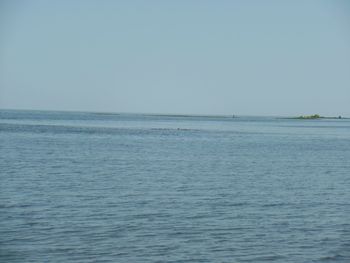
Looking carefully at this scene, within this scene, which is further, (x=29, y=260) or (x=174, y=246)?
(x=174, y=246)

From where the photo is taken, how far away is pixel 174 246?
15.9m

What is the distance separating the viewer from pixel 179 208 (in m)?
21.2

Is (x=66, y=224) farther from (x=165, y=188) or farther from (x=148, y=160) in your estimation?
(x=148, y=160)

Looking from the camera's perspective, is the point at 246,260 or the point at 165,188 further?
the point at 165,188

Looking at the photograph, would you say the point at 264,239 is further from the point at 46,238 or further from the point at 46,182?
the point at 46,182

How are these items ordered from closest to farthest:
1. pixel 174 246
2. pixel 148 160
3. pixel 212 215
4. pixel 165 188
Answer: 1. pixel 174 246
2. pixel 212 215
3. pixel 165 188
4. pixel 148 160

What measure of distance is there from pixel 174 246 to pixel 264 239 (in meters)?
2.97

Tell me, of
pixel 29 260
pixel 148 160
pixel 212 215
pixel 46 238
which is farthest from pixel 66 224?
pixel 148 160

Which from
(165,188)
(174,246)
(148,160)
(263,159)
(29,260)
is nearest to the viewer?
(29,260)

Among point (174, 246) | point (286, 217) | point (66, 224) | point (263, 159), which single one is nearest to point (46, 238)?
point (66, 224)

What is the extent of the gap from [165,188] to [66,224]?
8919 mm

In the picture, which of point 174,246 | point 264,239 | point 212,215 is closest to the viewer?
point 174,246

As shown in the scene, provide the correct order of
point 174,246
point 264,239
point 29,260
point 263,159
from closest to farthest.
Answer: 1. point 29,260
2. point 174,246
3. point 264,239
4. point 263,159

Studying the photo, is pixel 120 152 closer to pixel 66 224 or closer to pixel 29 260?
pixel 66 224
